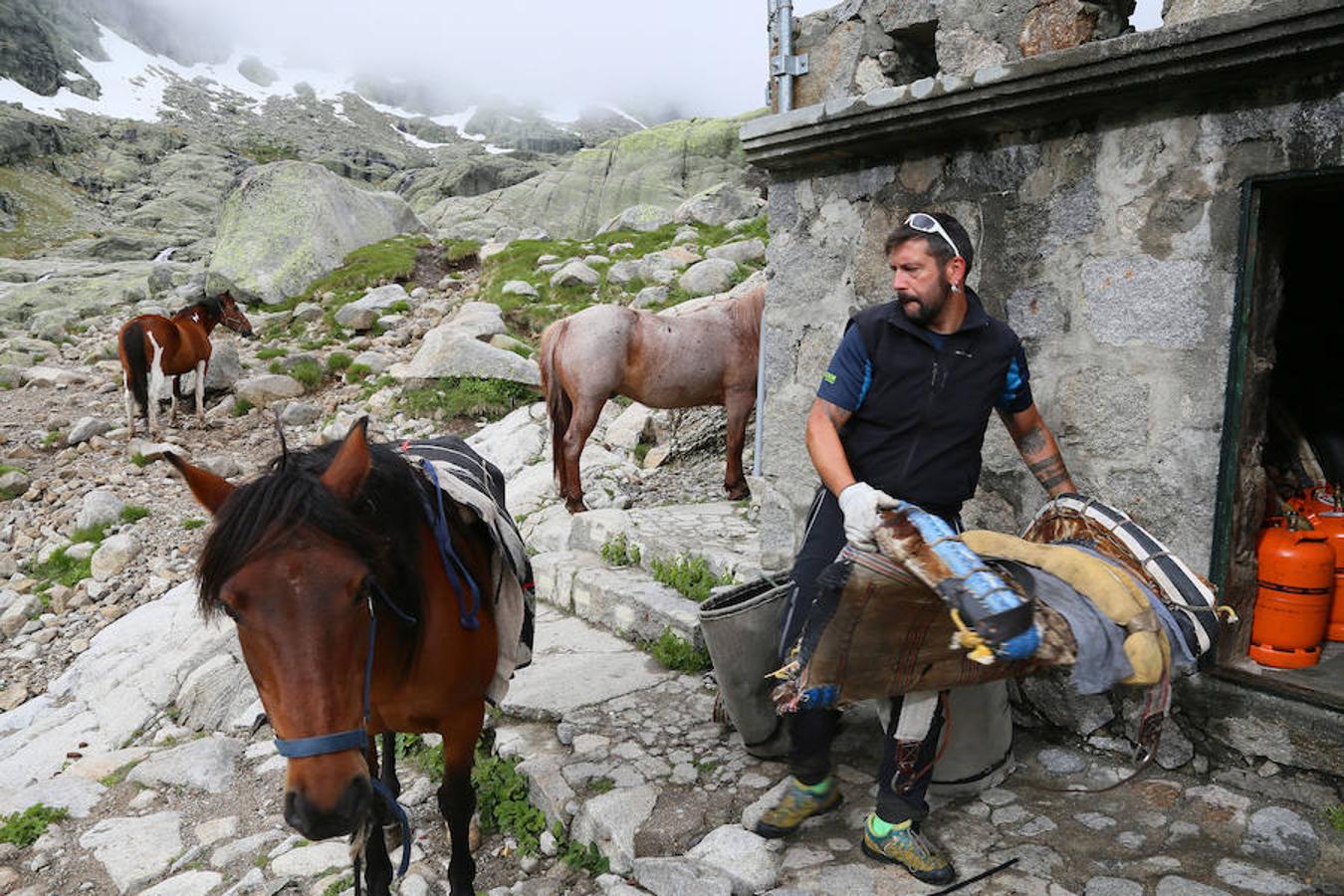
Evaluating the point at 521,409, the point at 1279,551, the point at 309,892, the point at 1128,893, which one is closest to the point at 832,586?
the point at 1128,893

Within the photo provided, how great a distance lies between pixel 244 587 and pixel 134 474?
970 centimetres

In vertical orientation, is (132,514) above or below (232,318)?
below

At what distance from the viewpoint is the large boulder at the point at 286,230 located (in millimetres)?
17734

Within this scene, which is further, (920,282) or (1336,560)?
(1336,560)

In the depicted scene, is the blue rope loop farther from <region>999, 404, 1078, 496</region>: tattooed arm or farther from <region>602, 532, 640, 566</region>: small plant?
<region>602, 532, 640, 566</region>: small plant

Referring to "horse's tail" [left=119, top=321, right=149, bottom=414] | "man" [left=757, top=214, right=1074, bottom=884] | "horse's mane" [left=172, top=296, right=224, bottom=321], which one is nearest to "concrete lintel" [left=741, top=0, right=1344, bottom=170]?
"man" [left=757, top=214, right=1074, bottom=884]

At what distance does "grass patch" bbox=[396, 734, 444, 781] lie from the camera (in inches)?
152

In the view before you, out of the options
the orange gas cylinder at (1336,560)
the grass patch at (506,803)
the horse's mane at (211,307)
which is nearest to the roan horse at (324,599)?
the grass patch at (506,803)

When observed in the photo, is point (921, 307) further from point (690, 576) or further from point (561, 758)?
point (690, 576)

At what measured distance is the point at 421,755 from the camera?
4074 mm

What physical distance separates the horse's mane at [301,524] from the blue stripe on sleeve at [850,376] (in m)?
1.42

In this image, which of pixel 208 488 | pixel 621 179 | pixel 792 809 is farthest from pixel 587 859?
pixel 621 179

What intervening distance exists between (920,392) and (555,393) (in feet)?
15.7

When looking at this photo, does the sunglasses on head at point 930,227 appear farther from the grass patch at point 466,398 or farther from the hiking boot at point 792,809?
the grass patch at point 466,398
